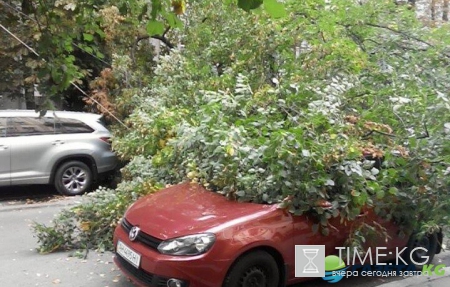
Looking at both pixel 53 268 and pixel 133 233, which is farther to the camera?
pixel 53 268

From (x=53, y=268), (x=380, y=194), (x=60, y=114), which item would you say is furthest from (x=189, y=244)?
(x=60, y=114)

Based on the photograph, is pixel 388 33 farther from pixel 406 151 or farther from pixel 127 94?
pixel 127 94

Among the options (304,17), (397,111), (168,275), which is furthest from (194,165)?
(304,17)

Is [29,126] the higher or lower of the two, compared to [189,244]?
higher

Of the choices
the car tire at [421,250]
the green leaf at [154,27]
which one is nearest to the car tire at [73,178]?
the car tire at [421,250]

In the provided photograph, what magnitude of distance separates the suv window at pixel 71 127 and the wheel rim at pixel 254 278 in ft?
21.1

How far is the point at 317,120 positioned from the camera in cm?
543

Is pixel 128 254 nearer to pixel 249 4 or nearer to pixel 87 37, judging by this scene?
pixel 87 37

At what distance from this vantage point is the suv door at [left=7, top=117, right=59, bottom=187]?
9.78m

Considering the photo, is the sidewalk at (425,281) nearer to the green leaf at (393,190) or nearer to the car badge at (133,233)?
the green leaf at (393,190)

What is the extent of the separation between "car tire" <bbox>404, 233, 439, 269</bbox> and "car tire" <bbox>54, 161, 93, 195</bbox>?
661 centimetres

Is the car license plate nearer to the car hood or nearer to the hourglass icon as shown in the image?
the car hood

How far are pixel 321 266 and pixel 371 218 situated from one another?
755mm

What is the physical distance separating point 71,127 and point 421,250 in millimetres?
6904
